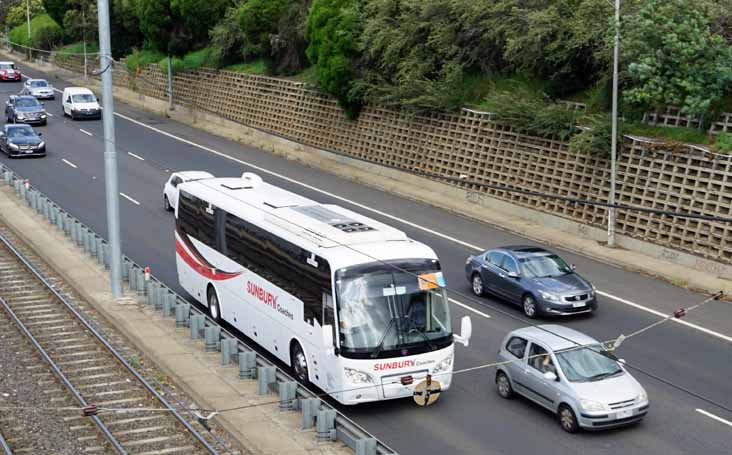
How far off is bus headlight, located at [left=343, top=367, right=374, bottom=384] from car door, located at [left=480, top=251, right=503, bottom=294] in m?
8.42

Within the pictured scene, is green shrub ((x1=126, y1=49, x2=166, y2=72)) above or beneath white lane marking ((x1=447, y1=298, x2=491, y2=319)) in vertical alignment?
beneath

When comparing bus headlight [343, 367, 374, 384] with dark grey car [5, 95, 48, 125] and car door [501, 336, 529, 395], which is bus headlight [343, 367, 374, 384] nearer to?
car door [501, 336, 529, 395]

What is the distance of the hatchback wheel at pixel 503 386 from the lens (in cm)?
1839

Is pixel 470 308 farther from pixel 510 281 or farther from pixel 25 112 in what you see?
pixel 25 112

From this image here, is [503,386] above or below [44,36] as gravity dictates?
above

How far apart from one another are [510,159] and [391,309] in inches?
774

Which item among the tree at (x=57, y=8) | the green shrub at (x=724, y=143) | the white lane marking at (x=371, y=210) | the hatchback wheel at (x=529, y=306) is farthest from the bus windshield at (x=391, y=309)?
the tree at (x=57, y=8)

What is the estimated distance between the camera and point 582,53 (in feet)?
117

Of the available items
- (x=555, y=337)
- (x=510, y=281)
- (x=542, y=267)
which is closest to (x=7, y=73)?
(x=510, y=281)

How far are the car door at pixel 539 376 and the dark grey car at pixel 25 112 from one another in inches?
1681

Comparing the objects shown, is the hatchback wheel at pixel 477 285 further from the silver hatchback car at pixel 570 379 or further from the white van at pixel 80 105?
the white van at pixel 80 105

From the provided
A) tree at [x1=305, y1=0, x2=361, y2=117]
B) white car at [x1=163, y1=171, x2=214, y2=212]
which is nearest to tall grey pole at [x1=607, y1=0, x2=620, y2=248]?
white car at [x1=163, y1=171, x2=214, y2=212]

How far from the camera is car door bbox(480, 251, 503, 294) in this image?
2473 centimetres

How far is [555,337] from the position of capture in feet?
58.8
